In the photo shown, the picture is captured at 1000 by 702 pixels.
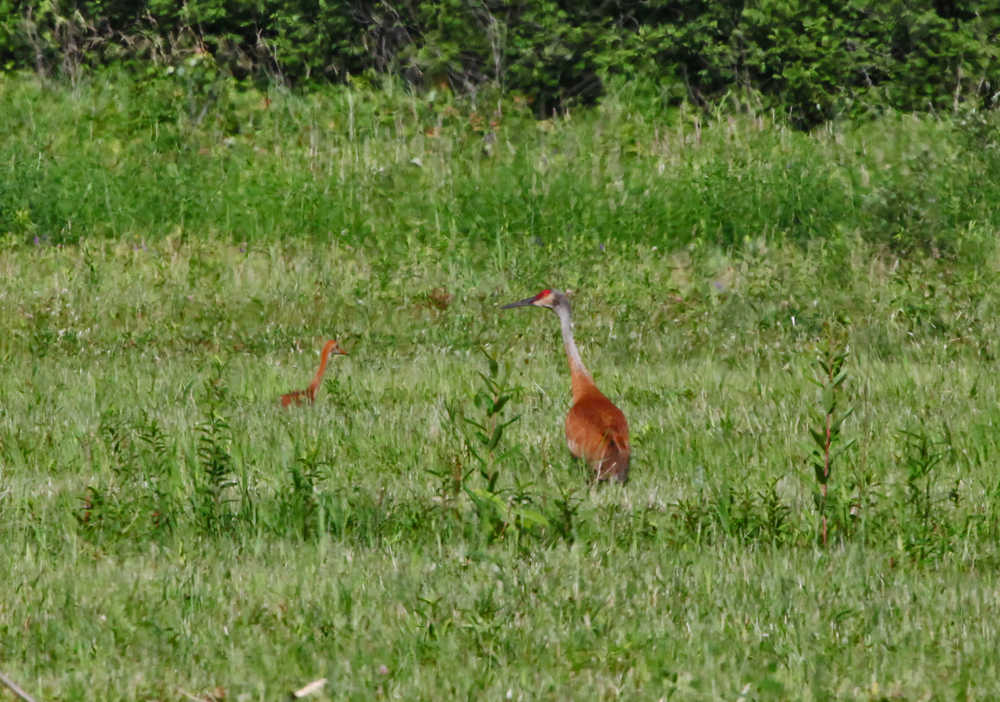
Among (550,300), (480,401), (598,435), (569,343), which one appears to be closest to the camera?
(480,401)

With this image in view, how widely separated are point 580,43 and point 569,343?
10.7 m

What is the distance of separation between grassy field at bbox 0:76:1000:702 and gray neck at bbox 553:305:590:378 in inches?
13.4

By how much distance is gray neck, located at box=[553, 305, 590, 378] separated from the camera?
6867mm

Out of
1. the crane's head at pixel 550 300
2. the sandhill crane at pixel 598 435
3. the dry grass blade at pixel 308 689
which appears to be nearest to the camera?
the dry grass blade at pixel 308 689

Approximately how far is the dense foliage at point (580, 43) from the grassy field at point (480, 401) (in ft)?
5.09

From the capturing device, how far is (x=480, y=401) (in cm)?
503

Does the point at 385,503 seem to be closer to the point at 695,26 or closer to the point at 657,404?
the point at 657,404

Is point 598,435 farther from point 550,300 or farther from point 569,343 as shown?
point 550,300

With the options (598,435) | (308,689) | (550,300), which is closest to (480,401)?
(598,435)

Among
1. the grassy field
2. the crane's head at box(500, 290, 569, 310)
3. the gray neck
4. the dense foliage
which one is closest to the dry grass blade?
the grassy field

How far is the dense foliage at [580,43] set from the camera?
16094 millimetres

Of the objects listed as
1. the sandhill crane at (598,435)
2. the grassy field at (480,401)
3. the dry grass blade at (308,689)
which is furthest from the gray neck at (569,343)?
the dry grass blade at (308,689)

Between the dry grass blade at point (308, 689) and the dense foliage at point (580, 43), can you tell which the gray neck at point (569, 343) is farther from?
the dense foliage at point (580, 43)

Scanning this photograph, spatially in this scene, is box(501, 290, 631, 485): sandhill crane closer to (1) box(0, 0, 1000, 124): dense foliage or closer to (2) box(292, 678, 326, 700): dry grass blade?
(2) box(292, 678, 326, 700): dry grass blade
